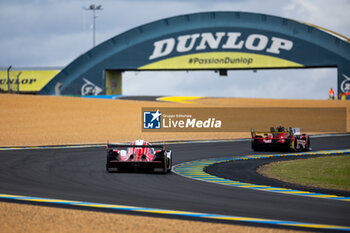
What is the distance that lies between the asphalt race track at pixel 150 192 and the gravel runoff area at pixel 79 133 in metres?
1.53

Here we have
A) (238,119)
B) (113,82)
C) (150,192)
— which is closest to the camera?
(150,192)

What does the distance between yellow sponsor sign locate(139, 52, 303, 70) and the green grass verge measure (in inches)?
1700

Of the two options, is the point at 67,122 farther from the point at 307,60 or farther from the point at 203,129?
the point at 307,60

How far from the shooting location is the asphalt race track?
13.3 m

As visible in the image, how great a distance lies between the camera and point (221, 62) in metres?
71.2

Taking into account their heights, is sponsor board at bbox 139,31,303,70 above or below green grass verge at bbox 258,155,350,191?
above

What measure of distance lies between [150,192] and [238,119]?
Answer: 122ft

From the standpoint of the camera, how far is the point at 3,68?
8469cm

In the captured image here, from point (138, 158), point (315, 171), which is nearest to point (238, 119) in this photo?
point (315, 171)

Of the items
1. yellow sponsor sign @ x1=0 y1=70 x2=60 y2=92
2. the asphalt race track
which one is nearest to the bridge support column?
Result: yellow sponsor sign @ x1=0 y1=70 x2=60 y2=92

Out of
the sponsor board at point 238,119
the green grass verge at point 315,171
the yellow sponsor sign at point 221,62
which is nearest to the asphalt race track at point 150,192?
the green grass verge at point 315,171

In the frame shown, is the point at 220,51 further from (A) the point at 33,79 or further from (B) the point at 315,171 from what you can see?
(B) the point at 315,171

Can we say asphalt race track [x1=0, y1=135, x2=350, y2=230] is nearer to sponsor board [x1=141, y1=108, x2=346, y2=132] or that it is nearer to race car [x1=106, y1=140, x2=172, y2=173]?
race car [x1=106, y1=140, x2=172, y2=173]

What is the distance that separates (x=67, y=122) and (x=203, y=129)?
10372mm
